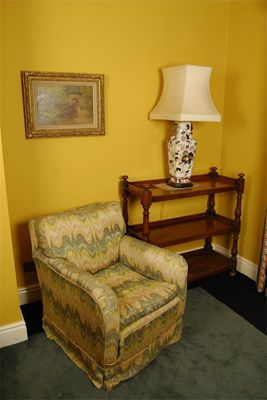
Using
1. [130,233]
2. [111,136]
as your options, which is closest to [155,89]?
[111,136]

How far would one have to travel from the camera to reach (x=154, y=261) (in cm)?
209

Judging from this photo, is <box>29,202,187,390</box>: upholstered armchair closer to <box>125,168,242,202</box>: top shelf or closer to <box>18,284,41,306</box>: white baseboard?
<box>125,168,242,202</box>: top shelf

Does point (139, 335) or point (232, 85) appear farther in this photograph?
point (232, 85)

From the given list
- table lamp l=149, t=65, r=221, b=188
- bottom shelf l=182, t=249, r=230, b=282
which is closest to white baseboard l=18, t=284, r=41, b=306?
bottom shelf l=182, t=249, r=230, b=282

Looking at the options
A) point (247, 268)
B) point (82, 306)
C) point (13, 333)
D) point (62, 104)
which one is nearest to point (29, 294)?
point (13, 333)

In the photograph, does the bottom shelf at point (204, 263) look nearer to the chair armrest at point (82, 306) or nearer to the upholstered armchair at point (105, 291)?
the upholstered armchair at point (105, 291)

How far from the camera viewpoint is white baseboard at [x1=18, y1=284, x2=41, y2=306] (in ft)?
8.21

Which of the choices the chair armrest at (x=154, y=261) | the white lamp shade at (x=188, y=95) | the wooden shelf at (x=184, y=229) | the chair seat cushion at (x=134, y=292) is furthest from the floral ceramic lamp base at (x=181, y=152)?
the chair seat cushion at (x=134, y=292)

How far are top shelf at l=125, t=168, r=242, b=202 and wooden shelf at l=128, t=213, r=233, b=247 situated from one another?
33 cm

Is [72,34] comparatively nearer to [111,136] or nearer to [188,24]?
[111,136]

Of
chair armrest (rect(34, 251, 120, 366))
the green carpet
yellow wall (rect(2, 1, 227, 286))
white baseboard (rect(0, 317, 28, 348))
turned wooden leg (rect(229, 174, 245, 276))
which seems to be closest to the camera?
chair armrest (rect(34, 251, 120, 366))

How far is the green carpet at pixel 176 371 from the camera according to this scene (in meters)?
1.75

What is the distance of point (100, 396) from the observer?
1.73m

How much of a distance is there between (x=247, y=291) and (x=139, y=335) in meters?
1.28
